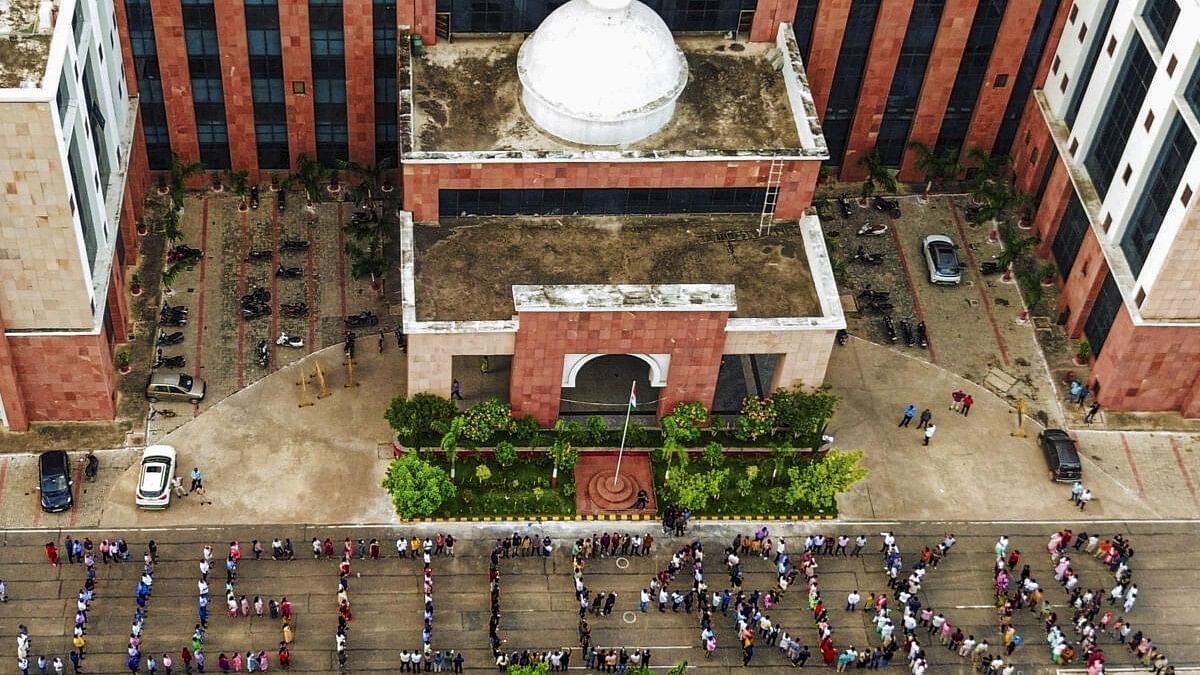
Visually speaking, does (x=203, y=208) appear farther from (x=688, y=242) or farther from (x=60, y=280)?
(x=688, y=242)

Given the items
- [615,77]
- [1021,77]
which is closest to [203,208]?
[615,77]

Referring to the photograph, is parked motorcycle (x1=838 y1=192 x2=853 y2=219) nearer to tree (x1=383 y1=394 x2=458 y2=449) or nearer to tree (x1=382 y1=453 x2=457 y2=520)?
tree (x1=383 y1=394 x2=458 y2=449)

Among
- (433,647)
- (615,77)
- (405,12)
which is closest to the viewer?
(433,647)

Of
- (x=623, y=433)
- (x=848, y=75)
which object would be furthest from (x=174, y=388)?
(x=848, y=75)

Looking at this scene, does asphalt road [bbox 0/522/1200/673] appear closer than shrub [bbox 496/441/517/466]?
Yes

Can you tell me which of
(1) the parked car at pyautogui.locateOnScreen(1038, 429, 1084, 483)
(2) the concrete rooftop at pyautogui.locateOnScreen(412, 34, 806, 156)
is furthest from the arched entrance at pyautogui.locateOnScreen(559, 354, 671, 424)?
(1) the parked car at pyautogui.locateOnScreen(1038, 429, 1084, 483)
